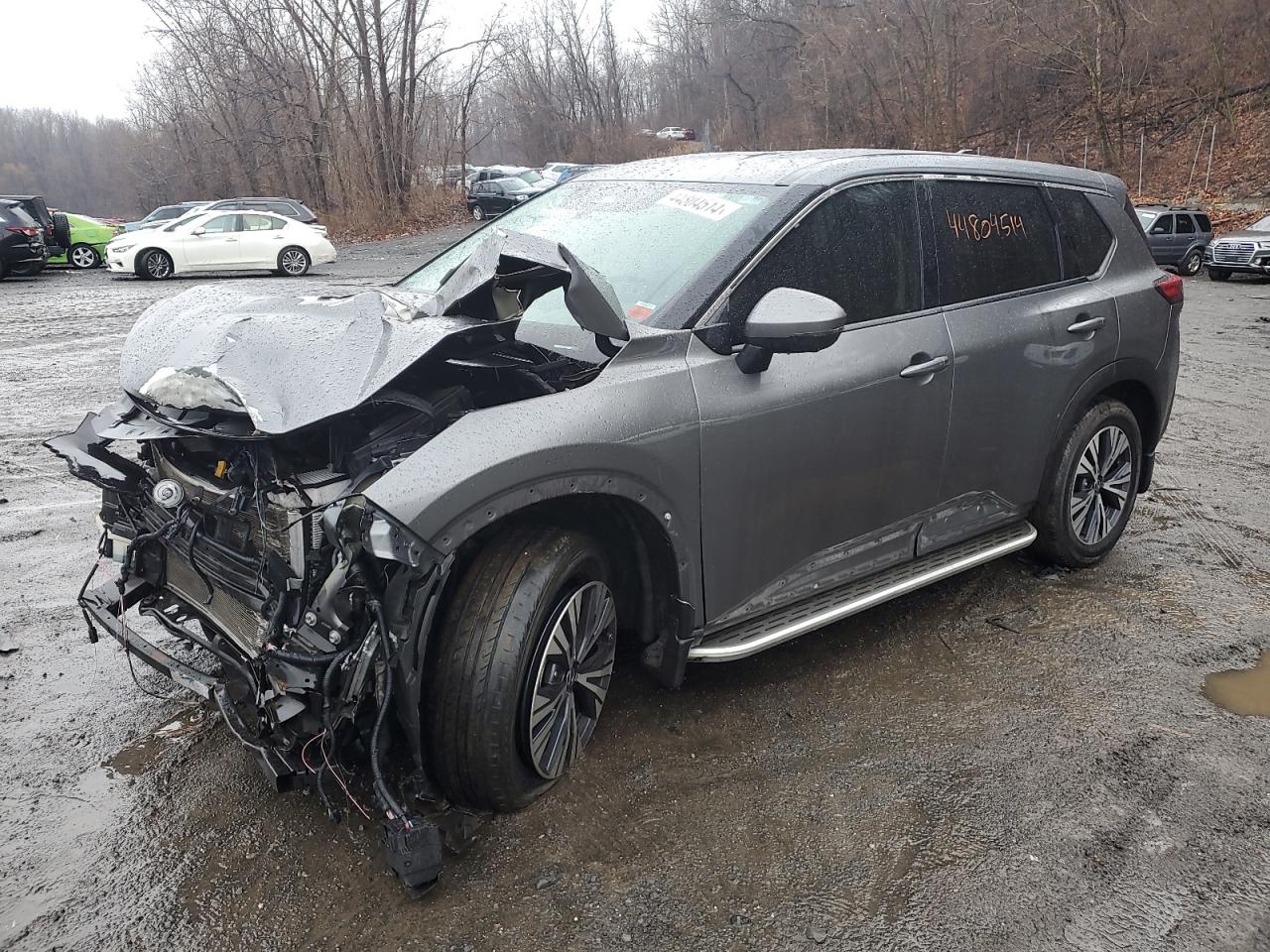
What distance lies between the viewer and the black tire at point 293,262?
2153 cm

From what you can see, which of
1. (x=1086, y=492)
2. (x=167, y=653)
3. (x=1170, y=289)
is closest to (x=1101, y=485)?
(x=1086, y=492)

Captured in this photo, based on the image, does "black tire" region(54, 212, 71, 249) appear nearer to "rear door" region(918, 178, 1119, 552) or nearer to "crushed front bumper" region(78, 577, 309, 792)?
"crushed front bumper" region(78, 577, 309, 792)

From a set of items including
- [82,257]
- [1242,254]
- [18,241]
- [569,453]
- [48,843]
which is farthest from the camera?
[82,257]

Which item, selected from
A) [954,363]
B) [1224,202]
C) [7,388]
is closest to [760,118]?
[1224,202]

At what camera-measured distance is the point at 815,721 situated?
3.43m

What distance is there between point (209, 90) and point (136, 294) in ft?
94.6

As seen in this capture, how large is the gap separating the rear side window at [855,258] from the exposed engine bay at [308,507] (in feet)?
2.38

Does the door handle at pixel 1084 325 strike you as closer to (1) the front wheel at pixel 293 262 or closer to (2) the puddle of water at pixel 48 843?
(2) the puddle of water at pixel 48 843

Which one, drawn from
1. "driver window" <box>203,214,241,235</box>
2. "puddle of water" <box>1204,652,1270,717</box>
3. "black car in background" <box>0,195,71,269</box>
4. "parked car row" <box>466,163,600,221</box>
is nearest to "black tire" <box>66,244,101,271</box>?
"black car in background" <box>0,195,71,269</box>

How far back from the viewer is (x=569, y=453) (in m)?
2.67

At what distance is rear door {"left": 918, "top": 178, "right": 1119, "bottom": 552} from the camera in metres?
3.83

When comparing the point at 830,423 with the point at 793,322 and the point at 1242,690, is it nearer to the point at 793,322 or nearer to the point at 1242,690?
the point at 793,322

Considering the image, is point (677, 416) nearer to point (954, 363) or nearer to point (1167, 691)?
point (954, 363)

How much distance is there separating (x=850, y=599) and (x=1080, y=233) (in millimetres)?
2205
